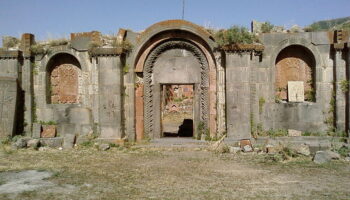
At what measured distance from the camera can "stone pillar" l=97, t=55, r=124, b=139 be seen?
11.4 meters

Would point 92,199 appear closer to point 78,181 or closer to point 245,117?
point 78,181

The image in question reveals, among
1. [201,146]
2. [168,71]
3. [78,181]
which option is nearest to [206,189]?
[78,181]

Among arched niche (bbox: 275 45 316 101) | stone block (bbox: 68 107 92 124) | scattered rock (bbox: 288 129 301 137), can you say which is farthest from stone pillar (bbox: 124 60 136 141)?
scattered rock (bbox: 288 129 301 137)

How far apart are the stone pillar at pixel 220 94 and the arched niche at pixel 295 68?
1.91m

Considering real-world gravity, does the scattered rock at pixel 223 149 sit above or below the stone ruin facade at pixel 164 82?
below

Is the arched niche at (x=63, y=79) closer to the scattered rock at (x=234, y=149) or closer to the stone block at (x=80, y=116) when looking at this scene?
the stone block at (x=80, y=116)

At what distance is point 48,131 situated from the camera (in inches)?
475

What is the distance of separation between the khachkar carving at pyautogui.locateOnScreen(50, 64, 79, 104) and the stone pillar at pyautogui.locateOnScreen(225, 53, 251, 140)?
5467mm

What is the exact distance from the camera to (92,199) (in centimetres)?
576

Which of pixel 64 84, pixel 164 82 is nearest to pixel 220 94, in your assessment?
pixel 164 82

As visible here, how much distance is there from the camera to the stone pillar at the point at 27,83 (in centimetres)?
1231

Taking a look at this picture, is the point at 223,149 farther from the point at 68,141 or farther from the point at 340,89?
the point at 68,141

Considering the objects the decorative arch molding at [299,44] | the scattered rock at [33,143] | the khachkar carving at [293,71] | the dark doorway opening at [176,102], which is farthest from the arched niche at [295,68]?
the dark doorway opening at [176,102]

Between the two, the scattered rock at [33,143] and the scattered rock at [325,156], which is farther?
the scattered rock at [33,143]
